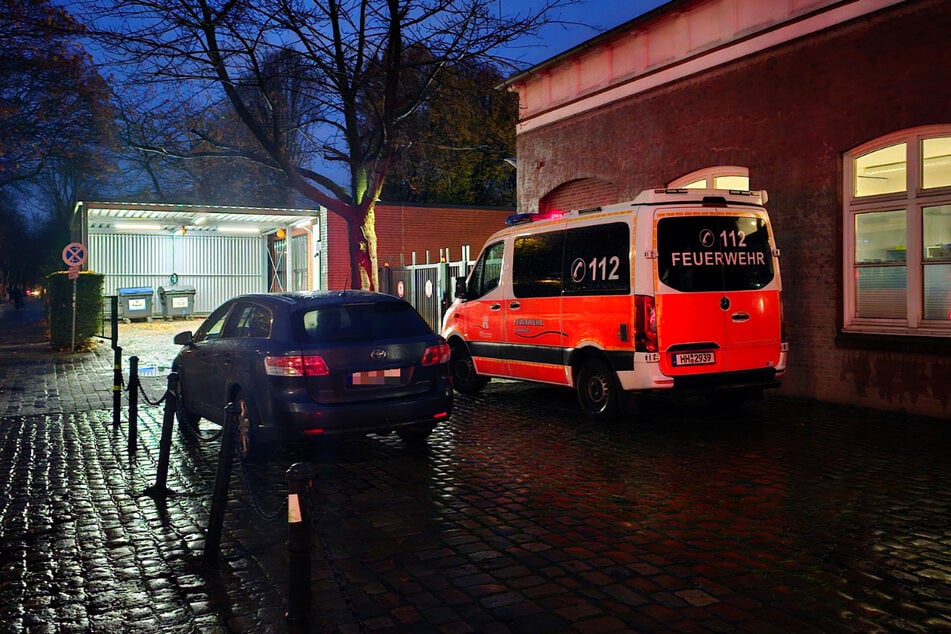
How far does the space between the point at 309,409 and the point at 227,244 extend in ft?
109

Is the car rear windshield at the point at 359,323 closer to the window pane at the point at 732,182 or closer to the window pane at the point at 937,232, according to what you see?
the window pane at the point at 937,232

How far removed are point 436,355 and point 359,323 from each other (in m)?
0.78

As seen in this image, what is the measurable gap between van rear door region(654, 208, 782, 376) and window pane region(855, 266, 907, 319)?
171 centimetres

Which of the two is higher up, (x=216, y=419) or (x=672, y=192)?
(x=672, y=192)

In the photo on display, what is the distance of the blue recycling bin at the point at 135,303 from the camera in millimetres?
33125

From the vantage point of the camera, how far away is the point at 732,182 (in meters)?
12.5

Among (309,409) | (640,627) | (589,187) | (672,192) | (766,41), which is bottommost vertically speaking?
(640,627)

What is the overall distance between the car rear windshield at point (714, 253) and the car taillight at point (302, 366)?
379 cm

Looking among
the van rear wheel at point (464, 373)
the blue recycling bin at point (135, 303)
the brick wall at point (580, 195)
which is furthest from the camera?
the blue recycling bin at point (135, 303)

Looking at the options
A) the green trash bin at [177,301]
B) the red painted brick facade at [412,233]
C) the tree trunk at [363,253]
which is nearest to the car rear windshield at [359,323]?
the tree trunk at [363,253]

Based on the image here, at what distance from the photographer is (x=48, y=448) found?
332 inches

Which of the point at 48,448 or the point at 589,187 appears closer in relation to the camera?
the point at 48,448

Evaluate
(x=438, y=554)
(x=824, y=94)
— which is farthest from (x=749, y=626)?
(x=824, y=94)

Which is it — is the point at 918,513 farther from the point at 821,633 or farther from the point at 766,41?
the point at 766,41
